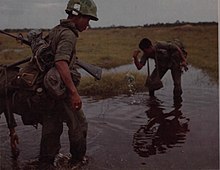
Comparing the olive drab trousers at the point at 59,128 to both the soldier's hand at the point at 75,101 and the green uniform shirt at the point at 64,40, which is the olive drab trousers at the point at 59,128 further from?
the green uniform shirt at the point at 64,40

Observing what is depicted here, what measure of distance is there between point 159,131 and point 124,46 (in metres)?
0.60

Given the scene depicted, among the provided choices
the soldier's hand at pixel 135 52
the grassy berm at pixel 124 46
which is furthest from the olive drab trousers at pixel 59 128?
the soldier's hand at pixel 135 52

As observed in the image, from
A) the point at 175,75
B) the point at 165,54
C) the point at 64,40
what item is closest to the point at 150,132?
the point at 175,75

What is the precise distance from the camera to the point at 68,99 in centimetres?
214

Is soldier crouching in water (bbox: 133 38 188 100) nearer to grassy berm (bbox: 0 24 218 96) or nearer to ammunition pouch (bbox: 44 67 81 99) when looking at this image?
grassy berm (bbox: 0 24 218 96)

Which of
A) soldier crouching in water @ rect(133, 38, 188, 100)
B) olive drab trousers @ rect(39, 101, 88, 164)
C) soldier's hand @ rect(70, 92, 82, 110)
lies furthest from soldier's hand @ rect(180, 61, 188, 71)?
soldier's hand @ rect(70, 92, 82, 110)

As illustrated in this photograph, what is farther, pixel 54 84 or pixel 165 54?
pixel 165 54

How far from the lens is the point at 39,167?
7.46 feet

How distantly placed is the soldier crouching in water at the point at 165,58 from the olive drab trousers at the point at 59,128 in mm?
774

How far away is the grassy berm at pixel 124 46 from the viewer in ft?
8.00

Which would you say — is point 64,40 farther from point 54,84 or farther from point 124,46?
point 124,46

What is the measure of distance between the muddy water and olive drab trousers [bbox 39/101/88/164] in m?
0.18

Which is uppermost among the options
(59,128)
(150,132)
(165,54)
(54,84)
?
(165,54)

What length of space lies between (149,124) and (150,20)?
782 millimetres
